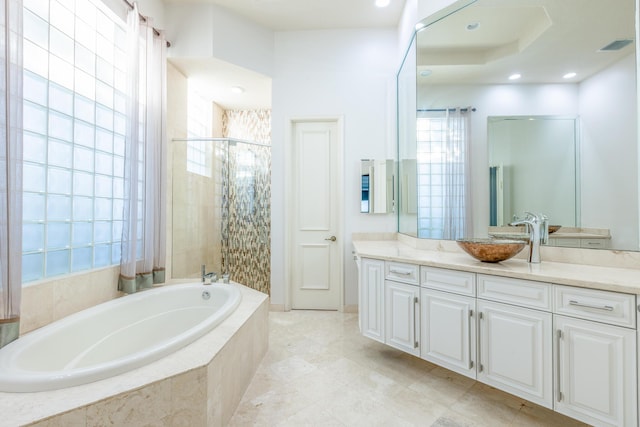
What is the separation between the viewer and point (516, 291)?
1.47m

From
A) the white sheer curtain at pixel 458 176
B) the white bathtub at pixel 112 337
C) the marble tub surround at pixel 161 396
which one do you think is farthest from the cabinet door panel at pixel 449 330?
the white bathtub at pixel 112 337

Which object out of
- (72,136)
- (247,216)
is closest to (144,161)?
(72,136)

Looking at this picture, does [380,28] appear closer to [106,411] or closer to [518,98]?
[518,98]

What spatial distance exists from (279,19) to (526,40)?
2221 millimetres

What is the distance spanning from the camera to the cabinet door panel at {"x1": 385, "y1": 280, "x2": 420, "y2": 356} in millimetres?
1883

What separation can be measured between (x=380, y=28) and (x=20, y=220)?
3.37 meters

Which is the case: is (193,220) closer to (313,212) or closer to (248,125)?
(313,212)

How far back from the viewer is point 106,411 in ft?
3.26

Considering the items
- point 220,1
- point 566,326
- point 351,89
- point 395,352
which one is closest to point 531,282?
point 566,326

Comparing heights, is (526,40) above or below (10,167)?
above

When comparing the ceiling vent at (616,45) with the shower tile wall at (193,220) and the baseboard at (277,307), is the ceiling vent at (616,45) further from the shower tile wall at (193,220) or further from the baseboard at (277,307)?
the baseboard at (277,307)

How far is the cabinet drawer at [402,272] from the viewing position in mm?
1886

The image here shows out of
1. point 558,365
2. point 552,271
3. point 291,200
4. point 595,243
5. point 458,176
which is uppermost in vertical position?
point 458,176

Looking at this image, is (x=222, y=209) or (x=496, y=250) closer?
(x=496, y=250)
